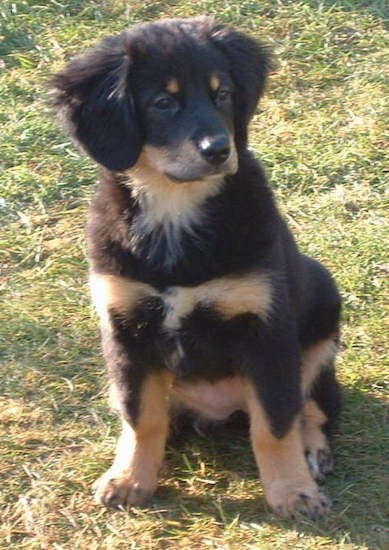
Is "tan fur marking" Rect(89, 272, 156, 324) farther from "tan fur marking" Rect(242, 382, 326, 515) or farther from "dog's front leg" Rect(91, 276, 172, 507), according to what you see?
"tan fur marking" Rect(242, 382, 326, 515)

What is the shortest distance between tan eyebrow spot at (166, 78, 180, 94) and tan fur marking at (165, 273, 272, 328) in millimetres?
649

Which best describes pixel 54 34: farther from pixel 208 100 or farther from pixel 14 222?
pixel 208 100

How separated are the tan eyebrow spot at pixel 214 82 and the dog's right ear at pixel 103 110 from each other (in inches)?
11.1

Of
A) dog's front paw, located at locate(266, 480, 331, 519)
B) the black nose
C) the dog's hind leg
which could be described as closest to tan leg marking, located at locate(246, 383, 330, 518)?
dog's front paw, located at locate(266, 480, 331, 519)

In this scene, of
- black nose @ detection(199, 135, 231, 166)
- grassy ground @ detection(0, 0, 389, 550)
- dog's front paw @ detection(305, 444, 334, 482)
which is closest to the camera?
black nose @ detection(199, 135, 231, 166)

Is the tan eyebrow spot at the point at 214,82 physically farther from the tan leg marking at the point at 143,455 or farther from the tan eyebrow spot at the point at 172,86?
the tan leg marking at the point at 143,455

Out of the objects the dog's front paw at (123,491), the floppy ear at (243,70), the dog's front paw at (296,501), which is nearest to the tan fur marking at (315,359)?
the dog's front paw at (296,501)

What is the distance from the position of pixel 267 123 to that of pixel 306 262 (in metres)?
2.45

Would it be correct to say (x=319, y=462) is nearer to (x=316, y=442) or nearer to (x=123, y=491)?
(x=316, y=442)

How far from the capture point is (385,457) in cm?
443

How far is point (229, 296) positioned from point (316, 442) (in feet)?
2.51

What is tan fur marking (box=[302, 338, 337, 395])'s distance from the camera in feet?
14.7

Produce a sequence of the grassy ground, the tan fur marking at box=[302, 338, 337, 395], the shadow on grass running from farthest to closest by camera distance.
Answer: the tan fur marking at box=[302, 338, 337, 395] → the grassy ground → the shadow on grass

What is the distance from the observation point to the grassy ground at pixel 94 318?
416 centimetres
